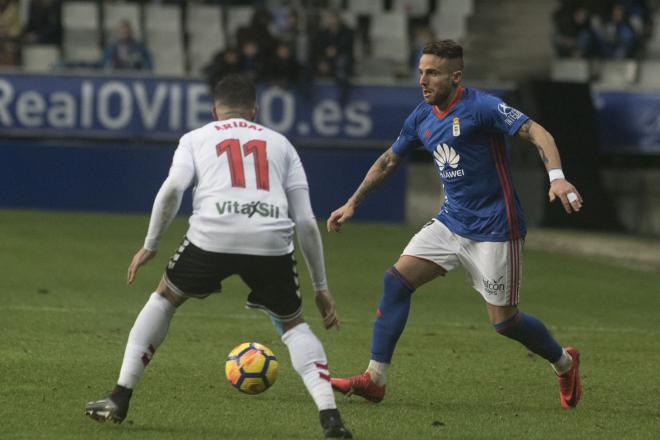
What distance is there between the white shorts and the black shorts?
1.44 meters

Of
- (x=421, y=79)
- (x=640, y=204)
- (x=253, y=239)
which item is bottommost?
(x=640, y=204)

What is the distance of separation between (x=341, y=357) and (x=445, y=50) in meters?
2.70

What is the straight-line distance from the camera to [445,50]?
752cm

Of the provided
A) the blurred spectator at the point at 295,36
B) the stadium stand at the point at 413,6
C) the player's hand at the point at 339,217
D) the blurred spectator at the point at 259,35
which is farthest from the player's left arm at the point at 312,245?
the stadium stand at the point at 413,6

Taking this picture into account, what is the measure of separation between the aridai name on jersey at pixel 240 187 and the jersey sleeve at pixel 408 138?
1436mm

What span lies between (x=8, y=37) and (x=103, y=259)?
662 centimetres

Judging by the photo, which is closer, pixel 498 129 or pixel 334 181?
pixel 498 129

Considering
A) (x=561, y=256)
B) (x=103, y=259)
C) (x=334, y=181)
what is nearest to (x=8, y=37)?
(x=334, y=181)

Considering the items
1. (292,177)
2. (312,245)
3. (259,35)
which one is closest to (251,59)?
(259,35)

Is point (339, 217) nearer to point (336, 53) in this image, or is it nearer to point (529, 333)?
point (529, 333)

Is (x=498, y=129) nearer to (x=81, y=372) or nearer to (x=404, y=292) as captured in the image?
(x=404, y=292)

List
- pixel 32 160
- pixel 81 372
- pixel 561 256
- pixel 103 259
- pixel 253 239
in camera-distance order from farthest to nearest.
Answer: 1. pixel 32 160
2. pixel 561 256
3. pixel 103 259
4. pixel 81 372
5. pixel 253 239

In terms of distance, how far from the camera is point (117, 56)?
20.3 meters

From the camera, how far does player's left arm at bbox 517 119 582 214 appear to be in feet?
21.8
